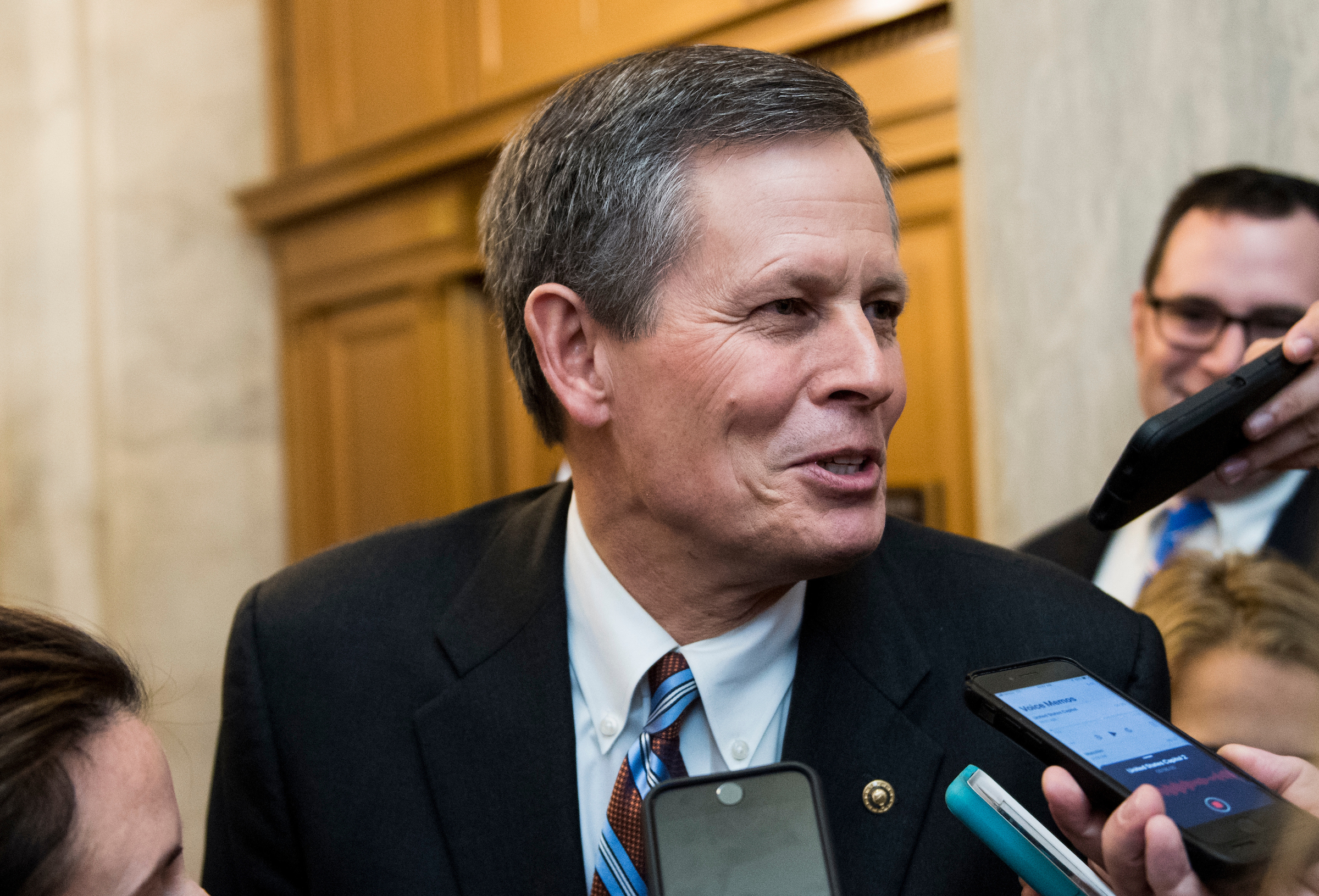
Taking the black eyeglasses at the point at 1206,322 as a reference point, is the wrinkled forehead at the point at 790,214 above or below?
above

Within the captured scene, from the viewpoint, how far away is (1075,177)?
2.06 m

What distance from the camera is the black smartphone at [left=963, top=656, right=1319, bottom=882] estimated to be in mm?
795

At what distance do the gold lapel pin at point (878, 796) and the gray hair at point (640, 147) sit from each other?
22.8 inches

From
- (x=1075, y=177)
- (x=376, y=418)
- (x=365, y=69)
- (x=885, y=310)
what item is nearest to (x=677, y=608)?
(x=885, y=310)

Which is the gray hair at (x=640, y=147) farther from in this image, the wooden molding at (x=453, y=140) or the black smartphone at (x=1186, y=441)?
the wooden molding at (x=453, y=140)

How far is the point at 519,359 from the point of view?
164cm

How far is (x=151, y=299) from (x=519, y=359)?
3878 mm

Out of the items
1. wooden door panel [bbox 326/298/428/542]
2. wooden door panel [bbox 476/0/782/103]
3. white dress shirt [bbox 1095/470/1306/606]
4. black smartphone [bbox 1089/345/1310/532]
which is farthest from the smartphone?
wooden door panel [bbox 326/298/428/542]

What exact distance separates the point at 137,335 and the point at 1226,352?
4358mm

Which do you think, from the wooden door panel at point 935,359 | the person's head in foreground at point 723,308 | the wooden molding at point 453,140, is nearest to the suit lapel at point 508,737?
the person's head in foreground at point 723,308

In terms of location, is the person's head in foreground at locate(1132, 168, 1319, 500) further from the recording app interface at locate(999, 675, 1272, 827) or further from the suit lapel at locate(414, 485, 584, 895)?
the suit lapel at locate(414, 485, 584, 895)

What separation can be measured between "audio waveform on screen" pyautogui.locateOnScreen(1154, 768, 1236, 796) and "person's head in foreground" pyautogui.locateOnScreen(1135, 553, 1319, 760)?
0.44 metres

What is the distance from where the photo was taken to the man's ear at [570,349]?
57.2 inches

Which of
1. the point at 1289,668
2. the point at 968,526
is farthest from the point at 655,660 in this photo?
the point at 968,526
